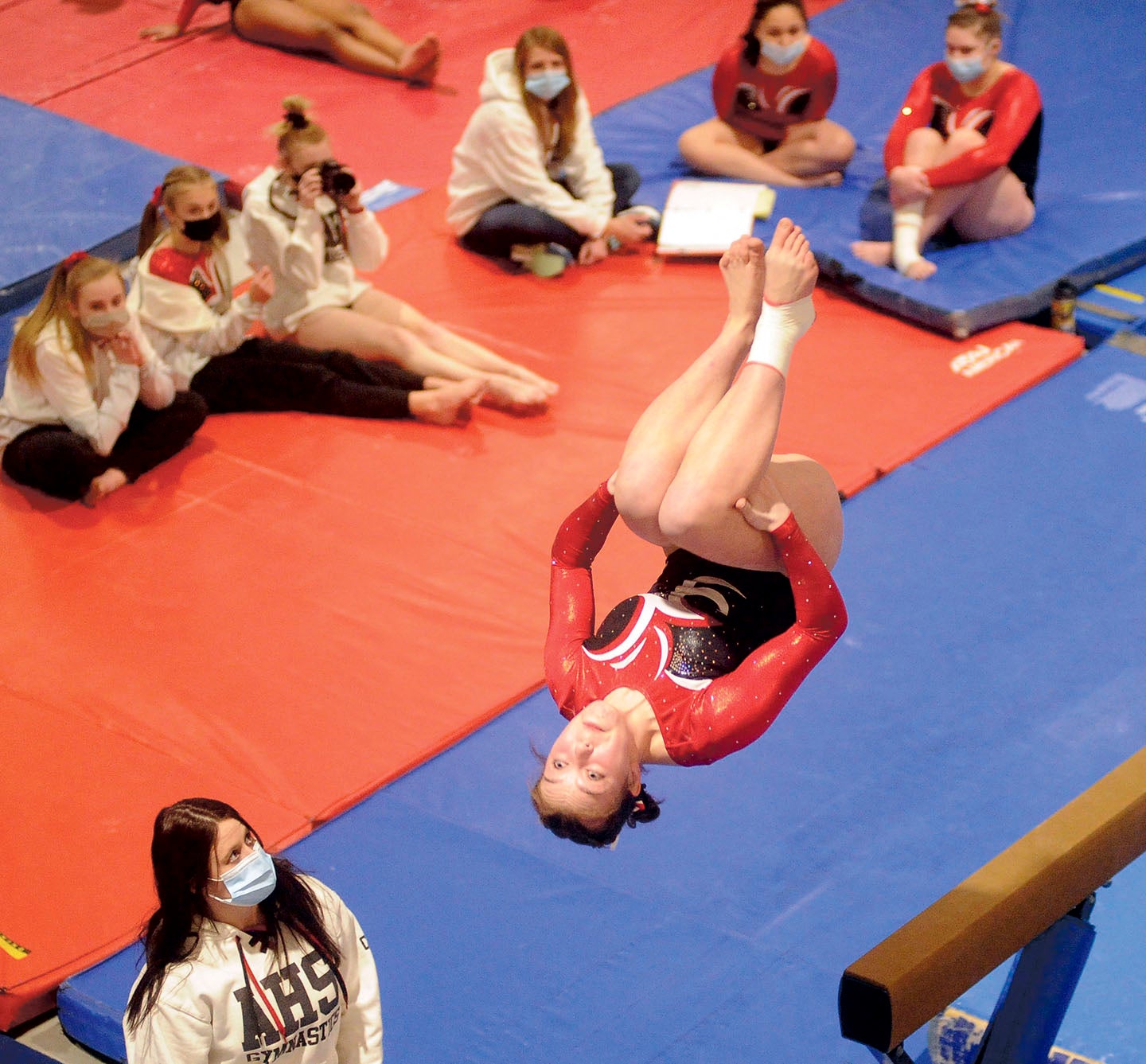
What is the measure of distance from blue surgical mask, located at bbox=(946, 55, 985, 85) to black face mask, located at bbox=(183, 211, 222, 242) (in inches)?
107

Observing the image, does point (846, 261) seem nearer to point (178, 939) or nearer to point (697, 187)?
point (697, 187)

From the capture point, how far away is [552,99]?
568 centimetres

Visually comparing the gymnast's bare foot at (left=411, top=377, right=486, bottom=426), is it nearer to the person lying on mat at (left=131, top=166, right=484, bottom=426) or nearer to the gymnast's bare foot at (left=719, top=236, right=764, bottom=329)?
the person lying on mat at (left=131, top=166, right=484, bottom=426)

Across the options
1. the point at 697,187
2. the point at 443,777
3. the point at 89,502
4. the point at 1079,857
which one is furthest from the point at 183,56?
the point at 1079,857

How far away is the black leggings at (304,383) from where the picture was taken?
510 centimetres

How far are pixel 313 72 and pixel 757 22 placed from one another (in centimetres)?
268

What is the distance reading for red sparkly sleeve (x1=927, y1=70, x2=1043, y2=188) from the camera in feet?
18.0

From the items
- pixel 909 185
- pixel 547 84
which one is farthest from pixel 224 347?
pixel 909 185

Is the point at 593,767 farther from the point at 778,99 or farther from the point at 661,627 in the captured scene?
the point at 778,99

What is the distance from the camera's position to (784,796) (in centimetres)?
375

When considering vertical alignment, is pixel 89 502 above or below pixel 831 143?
below

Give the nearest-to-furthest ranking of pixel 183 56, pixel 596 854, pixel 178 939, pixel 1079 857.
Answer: pixel 1079 857 < pixel 178 939 < pixel 596 854 < pixel 183 56

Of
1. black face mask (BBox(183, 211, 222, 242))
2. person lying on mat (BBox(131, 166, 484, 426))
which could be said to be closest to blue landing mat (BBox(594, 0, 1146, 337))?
person lying on mat (BBox(131, 166, 484, 426))

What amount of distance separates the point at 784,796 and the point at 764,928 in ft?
1.36
